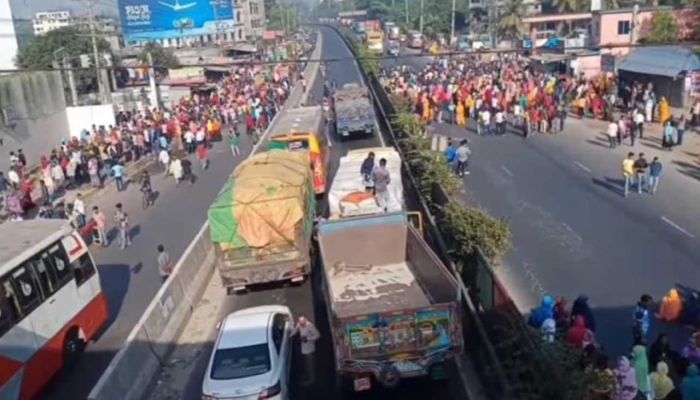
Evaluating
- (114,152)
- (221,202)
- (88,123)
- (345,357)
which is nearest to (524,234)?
(221,202)

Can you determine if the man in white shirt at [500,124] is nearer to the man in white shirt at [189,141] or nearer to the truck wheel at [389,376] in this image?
the man in white shirt at [189,141]

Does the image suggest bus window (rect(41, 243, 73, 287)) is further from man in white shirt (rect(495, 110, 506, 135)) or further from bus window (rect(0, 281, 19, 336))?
man in white shirt (rect(495, 110, 506, 135))

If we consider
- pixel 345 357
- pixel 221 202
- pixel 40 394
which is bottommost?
pixel 40 394

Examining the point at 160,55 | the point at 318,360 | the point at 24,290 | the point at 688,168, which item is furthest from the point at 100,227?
the point at 160,55

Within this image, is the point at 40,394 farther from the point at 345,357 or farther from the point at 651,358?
the point at 651,358

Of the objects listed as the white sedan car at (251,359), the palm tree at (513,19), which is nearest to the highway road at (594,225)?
the white sedan car at (251,359)

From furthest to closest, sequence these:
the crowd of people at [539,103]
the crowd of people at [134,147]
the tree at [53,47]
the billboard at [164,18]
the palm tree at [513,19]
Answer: the palm tree at [513,19], the tree at [53,47], the billboard at [164,18], the crowd of people at [539,103], the crowd of people at [134,147]

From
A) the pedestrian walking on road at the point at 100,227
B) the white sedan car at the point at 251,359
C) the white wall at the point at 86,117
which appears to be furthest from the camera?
the white wall at the point at 86,117
